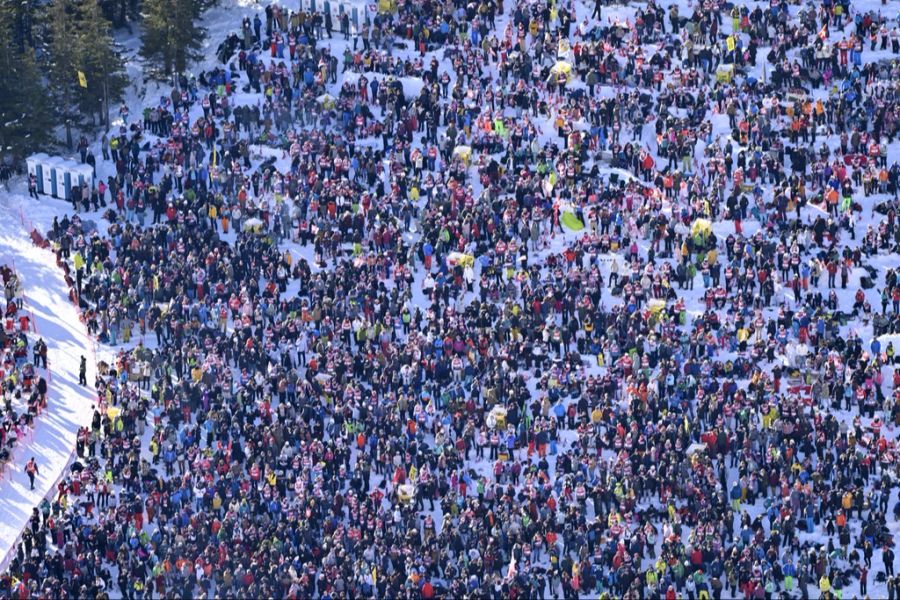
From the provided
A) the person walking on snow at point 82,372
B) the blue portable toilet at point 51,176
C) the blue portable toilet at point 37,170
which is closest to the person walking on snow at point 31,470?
the person walking on snow at point 82,372

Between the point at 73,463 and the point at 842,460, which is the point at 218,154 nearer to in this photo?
the point at 73,463

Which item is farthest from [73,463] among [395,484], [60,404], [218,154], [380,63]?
[380,63]

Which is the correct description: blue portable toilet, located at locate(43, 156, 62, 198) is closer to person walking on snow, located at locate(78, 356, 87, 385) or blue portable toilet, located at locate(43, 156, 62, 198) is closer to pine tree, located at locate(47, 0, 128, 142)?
pine tree, located at locate(47, 0, 128, 142)

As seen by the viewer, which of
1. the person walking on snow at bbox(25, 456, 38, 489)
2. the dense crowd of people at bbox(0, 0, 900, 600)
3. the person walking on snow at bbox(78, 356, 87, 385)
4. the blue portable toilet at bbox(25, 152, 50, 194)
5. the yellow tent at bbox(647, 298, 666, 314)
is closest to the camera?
the dense crowd of people at bbox(0, 0, 900, 600)

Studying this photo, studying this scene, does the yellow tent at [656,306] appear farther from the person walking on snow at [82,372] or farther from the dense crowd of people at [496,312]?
the person walking on snow at [82,372]

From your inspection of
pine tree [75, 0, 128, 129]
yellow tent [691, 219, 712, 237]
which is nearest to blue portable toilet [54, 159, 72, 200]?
pine tree [75, 0, 128, 129]
